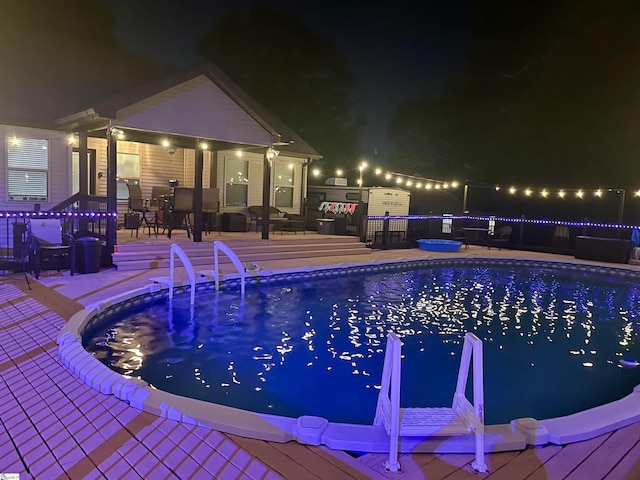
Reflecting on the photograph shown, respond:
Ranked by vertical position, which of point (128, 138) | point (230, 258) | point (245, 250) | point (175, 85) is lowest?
point (245, 250)

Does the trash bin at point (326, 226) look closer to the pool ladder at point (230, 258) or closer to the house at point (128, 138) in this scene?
the house at point (128, 138)

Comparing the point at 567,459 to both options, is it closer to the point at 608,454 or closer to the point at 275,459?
the point at 608,454

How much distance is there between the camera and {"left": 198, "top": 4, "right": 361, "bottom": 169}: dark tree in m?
28.9

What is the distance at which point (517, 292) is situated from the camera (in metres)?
9.62

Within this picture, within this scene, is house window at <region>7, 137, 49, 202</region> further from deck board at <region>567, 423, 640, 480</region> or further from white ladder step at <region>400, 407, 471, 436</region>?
deck board at <region>567, 423, 640, 480</region>

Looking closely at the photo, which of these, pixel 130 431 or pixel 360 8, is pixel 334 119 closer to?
pixel 360 8

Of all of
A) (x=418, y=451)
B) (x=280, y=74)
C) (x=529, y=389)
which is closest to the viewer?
(x=418, y=451)

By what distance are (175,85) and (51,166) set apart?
149 inches

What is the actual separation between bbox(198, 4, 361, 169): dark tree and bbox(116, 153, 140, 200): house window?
16.5 meters

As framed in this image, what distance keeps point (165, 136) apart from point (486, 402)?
9.39 meters

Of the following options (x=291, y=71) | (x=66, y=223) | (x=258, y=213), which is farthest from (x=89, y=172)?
(x=291, y=71)

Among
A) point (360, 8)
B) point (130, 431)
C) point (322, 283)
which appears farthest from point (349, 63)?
point (130, 431)

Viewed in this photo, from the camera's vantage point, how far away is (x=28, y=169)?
1069 centimetres

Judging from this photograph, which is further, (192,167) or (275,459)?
(192,167)
